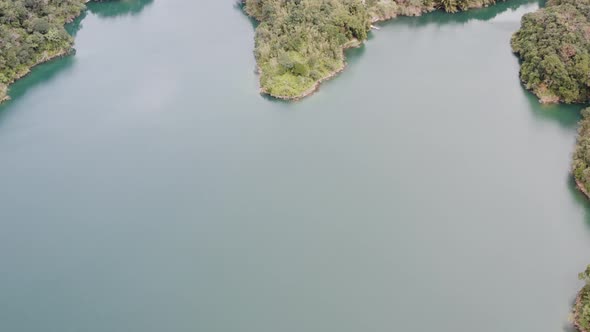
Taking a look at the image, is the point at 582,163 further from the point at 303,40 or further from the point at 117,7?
the point at 117,7

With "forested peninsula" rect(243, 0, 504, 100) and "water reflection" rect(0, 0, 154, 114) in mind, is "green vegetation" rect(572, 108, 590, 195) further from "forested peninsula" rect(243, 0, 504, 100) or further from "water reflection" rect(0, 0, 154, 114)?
"water reflection" rect(0, 0, 154, 114)

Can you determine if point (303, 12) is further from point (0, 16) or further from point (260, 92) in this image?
point (0, 16)

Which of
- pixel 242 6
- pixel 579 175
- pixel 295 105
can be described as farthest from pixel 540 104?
pixel 242 6

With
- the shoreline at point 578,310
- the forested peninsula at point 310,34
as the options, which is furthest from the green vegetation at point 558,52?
the shoreline at point 578,310

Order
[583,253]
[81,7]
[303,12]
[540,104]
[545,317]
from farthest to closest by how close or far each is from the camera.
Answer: [81,7] → [303,12] → [540,104] → [583,253] → [545,317]

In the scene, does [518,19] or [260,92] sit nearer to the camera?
[260,92]

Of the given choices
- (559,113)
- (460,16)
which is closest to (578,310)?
(559,113)
